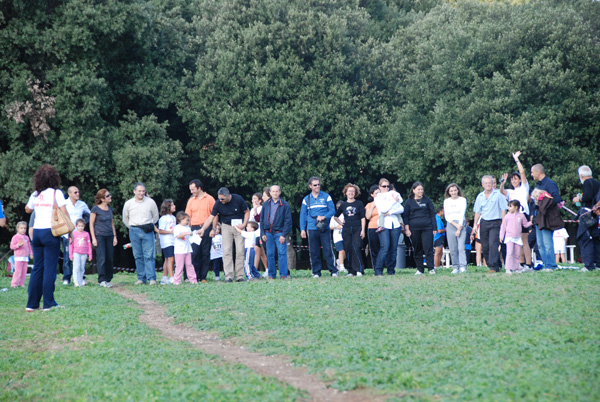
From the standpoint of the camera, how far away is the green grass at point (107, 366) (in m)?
6.10

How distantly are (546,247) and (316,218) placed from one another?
549 cm

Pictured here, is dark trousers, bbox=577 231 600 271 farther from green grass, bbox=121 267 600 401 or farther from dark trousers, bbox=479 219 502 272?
dark trousers, bbox=479 219 502 272

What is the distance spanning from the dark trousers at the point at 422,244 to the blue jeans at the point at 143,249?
6507 millimetres

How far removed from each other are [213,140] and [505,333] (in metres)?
28.3

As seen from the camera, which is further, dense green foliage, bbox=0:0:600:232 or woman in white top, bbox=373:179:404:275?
dense green foliage, bbox=0:0:600:232

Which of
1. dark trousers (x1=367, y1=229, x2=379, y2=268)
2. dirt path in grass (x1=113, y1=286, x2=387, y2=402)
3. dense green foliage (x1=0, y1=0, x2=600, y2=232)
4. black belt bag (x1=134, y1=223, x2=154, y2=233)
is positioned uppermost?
dense green foliage (x1=0, y1=0, x2=600, y2=232)

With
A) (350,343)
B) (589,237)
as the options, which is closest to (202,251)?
(589,237)

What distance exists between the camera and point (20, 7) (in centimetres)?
2844

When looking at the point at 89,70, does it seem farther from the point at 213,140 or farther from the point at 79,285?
the point at 79,285

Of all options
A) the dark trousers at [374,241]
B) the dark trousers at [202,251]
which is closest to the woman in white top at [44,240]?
the dark trousers at [202,251]

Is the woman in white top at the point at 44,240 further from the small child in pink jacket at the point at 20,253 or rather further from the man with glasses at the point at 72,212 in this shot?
the small child in pink jacket at the point at 20,253

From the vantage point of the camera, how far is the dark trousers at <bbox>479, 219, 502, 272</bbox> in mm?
15578

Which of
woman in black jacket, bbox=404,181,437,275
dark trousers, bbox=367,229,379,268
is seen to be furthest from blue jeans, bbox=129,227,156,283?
woman in black jacket, bbox=404,181,437,275

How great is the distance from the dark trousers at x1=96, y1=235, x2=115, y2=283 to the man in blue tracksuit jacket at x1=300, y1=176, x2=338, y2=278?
15.5 ft
